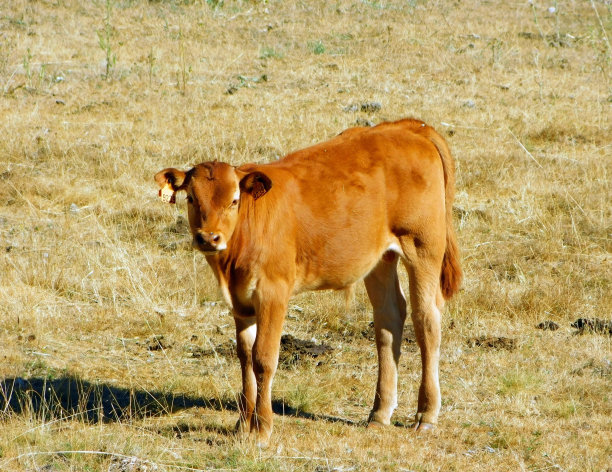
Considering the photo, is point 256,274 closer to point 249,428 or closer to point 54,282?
point 249,428

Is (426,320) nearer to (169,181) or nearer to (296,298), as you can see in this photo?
(169,181)

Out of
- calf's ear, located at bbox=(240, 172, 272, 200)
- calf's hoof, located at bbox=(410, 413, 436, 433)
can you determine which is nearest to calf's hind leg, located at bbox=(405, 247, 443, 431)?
calf's hoof, located at bbox=(410, 413, 436, 433)

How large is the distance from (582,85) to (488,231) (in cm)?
669

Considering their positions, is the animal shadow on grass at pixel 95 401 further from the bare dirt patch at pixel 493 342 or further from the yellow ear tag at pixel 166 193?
the bare dirt patch at pixel 493 342

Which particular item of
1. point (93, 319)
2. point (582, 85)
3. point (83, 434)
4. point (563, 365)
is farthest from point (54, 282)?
point (582, 85)

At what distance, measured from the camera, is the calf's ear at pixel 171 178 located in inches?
223

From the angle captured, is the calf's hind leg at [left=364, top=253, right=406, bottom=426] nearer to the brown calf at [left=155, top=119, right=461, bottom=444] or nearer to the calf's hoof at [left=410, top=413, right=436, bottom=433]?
the brown calf at [left=155, top=119, right=461, bottom=444]

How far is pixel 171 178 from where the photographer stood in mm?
5723

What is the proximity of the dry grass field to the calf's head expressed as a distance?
134 centimetres

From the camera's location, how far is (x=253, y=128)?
12.8 meters

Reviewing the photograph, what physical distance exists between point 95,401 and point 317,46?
12.2 m

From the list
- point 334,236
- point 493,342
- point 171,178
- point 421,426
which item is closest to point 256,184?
point 171,178

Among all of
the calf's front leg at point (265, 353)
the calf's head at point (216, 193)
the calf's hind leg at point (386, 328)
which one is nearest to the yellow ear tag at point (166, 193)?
the calf's head at point (216, 193)

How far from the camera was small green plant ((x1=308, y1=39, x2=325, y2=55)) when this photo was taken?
1734cm
